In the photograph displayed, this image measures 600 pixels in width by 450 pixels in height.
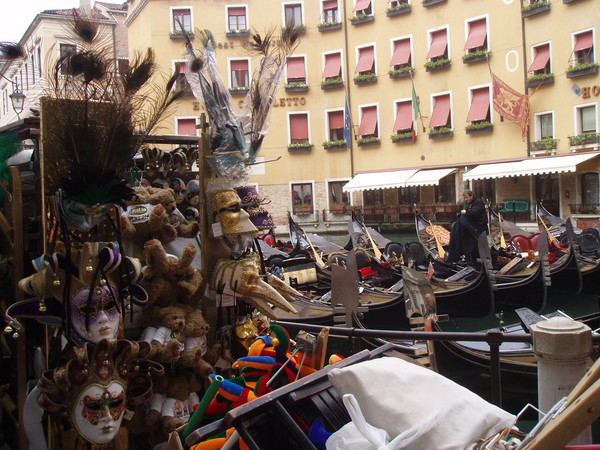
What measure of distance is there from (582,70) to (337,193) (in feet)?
26.7

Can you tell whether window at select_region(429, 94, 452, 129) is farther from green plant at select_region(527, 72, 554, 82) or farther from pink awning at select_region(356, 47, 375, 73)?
green plant at select_region(527, 72, 554, 82)

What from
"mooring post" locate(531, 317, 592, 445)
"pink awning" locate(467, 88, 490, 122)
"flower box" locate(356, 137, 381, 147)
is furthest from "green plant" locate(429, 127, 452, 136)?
"mooring post" locate(531, 317, 592, 445)

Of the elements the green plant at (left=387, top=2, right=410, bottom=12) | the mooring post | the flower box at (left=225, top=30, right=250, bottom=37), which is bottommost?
the mooring post

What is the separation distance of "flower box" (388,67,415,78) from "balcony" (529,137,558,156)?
14.0ft

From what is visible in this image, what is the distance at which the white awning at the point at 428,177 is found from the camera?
18078mm

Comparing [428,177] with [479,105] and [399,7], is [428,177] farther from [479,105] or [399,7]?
[399,7]

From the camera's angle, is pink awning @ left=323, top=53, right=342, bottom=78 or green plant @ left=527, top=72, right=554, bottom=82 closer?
green plant @ left=527, top=72, right=554, bottom=82

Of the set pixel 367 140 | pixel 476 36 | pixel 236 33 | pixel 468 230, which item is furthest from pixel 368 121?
pixel 468 230

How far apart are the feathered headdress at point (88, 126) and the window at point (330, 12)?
1905cm

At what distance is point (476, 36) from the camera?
17.8m

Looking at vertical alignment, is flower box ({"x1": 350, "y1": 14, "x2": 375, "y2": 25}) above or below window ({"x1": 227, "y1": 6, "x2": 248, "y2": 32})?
below

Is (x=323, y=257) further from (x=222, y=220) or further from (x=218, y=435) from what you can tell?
(x=218, y=435)

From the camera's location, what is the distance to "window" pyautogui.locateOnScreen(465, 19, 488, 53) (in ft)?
57.8

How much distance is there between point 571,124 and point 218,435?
16320 millimetres
